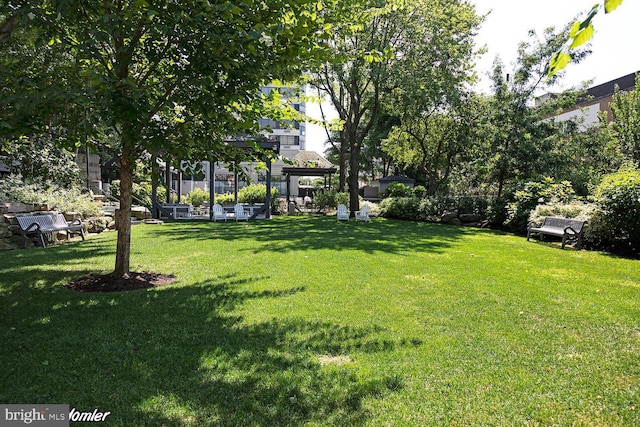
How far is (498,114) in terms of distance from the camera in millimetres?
→ 18094

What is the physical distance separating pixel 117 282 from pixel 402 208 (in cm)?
1707

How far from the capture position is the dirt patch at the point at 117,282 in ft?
20.2

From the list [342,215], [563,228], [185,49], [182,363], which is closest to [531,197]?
[563,228]

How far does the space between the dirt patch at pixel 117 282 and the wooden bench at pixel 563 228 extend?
10738 mm

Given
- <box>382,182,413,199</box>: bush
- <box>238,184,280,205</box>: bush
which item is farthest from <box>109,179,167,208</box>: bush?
<box>382,182,413,199</box>: bush

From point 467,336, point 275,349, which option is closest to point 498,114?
point 467,336

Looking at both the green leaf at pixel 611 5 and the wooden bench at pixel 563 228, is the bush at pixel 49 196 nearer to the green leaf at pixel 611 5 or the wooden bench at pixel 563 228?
the green leaf at pixel 611 5

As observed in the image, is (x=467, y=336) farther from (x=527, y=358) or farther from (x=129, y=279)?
(x=129, y=279)

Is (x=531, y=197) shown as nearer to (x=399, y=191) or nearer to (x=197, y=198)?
(x=399, y=191)

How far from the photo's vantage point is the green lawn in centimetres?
293

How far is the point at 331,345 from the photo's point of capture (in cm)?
404

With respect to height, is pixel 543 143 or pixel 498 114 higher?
pixel 498 114

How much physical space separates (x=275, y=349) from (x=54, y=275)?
200 inches

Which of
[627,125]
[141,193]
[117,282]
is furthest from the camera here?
[141,193]
